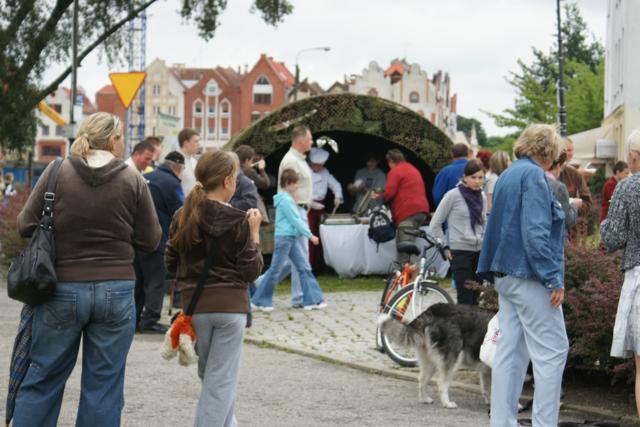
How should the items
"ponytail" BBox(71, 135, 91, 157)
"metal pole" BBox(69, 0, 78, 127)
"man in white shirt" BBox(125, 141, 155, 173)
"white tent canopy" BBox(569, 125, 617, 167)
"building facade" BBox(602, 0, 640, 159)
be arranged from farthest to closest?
"building facade" BBox(602, 0, 640, 159), "white tent canopy" BBox(569, 125, 617, 167), "metal pole" BBox(69, 0, 78, 127), "man in white shirt" BBox(125, 141, 155, 173), "ponytail" BBox(71, 135, 91, 157)

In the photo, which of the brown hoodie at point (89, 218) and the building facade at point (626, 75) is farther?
the building facade at point (626, 75)

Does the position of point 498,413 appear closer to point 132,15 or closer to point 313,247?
point 313,247

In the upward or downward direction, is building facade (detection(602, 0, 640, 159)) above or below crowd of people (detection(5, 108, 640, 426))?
above

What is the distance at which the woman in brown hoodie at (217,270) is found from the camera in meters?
6.13

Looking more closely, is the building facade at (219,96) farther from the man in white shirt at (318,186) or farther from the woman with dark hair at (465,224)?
the woman with dark hair at (465,224)

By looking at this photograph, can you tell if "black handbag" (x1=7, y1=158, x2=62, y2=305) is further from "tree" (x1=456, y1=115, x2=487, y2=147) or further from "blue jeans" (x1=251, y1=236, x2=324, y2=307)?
"tree" (x1=456, y1=115, x2=487, y2=147)

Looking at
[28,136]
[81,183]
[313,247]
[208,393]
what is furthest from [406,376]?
[28,136]

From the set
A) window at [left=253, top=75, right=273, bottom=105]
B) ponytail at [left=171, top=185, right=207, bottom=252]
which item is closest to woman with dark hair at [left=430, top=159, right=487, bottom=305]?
ponytail at [left=171, top=185, right=207, bottom=252]

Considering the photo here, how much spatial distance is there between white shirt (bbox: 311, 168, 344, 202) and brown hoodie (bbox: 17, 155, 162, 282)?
12862 mm

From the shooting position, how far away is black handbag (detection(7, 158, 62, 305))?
570cm

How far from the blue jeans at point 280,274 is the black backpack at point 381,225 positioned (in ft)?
8.41

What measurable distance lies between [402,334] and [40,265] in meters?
3.56

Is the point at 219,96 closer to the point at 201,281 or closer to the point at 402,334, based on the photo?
the point at 402,334

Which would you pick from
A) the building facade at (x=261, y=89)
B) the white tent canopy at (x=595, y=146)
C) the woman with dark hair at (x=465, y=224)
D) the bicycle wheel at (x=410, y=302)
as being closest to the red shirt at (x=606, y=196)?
the woman with dark hair at (x=465, y=224)
